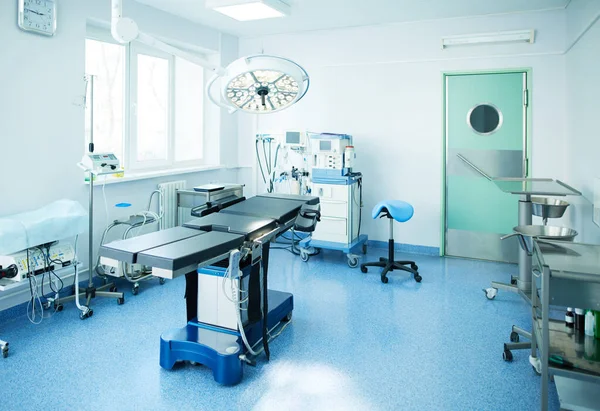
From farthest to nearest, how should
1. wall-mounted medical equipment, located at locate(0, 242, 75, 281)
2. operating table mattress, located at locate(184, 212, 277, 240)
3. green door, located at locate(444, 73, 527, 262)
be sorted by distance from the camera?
1. green door, located at locate(444, 73, 527, 262)
2. wall-mounted medical equipment, located at locate(0, 242, 75, 281)
3. operating table mattress, located at locate(184, 212, 277, 240)

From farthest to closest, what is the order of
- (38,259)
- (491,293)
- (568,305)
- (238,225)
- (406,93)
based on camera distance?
(406,93) < (491,293) < (38,259) < (238,225) < (568,305)

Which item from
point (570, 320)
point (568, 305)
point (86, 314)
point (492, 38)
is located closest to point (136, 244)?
point (86, 314)

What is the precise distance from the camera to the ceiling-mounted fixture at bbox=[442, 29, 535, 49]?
450cm

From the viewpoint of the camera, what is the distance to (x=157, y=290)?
393cm

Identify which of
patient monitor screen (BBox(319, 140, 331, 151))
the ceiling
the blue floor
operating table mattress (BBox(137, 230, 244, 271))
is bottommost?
the blue floor

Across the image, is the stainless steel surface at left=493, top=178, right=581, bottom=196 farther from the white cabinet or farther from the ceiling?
the ceiling

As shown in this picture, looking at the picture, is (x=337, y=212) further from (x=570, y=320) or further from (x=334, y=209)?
(x=570, y=320)

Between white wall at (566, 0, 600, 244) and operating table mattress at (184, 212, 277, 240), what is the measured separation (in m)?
2.43

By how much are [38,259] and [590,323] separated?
10.8 ft

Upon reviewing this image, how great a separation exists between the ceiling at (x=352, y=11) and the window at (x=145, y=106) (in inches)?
22.9

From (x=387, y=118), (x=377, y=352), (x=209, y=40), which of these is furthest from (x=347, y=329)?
(x=209, y=40)

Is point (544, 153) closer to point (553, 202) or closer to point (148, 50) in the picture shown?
point (553, 202)

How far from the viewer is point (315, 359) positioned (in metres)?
2.73

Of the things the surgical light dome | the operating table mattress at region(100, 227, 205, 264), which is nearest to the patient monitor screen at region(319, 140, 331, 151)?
the surgical light dome
